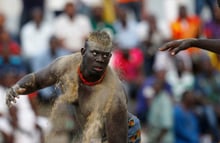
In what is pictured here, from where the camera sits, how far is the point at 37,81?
1223cm

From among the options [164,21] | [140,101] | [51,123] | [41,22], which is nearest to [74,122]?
[51,123]

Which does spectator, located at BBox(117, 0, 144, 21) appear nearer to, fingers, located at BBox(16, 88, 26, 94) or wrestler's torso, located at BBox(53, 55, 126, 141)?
fingers, located at BBox(16, 88, 26, 94)

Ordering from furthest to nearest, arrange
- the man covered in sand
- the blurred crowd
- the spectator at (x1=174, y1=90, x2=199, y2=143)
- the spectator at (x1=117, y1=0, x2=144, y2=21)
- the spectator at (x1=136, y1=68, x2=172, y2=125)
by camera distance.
A: the spectator at (x1=117, y1=0, x2=144, y2=21) → the spectator at (x1=136, y1=68, x2=172, y2=125) → the spectator at (x1=174, y1=90, x2=199, y2=143) → the blurred crowd → the man covered in sand

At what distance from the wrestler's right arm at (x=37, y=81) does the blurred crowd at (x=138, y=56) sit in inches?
141

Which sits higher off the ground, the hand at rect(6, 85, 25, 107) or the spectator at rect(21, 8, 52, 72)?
the hand at rect(6, 85, 25, 107)

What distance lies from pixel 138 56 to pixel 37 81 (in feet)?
23.3

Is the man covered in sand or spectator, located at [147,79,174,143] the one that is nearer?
the man covered in sand

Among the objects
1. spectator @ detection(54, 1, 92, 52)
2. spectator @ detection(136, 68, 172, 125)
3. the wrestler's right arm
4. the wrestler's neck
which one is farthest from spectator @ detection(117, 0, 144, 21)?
the wrestler's neck

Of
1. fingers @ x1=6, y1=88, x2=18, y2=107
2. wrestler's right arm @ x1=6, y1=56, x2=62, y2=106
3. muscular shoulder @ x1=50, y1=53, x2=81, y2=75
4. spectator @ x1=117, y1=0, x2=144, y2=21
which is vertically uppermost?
muscular shoulder @ x1=50, y1=53, x2=81, y2=75

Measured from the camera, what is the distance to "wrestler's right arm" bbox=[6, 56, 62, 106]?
39.7ft

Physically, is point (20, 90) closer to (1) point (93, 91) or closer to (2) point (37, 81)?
(2) point (37, 81)

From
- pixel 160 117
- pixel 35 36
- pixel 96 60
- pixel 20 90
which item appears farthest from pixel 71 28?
pixel 96 60

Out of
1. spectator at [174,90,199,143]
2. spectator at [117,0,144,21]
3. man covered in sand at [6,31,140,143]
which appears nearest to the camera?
man covered in sand at [6,31,140,143]

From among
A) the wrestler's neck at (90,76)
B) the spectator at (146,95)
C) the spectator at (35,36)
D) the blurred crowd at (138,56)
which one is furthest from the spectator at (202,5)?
the wrestler's neck at (90,76)
